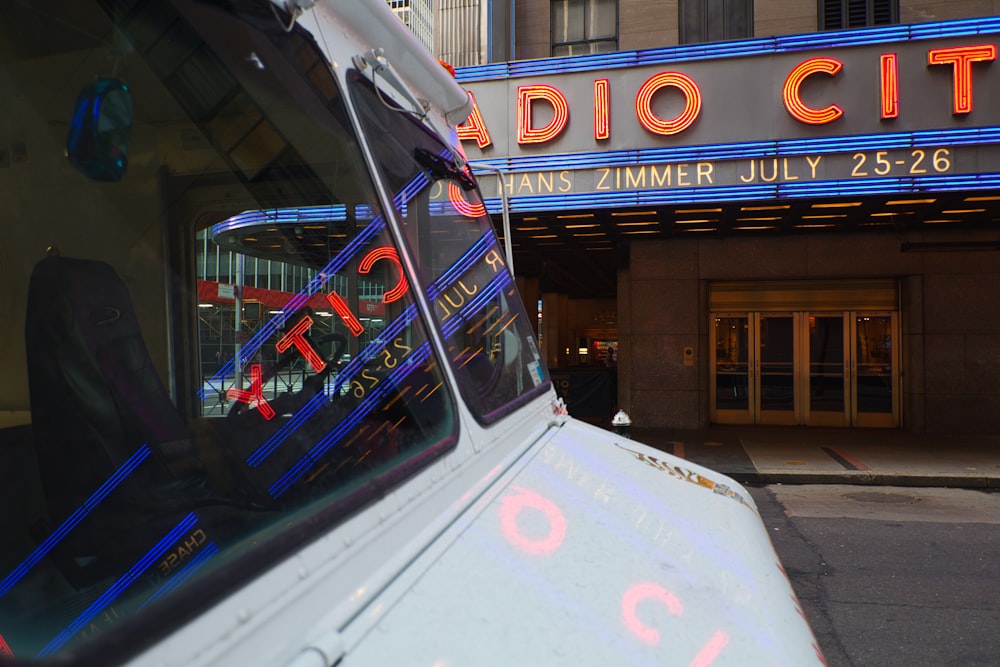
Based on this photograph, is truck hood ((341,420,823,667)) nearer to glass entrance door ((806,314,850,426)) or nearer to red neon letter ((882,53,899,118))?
red neon letter ((882,53,899,118))

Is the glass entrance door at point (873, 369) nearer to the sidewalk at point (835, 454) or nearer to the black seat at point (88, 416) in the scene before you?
the sidewalk at point (835, 454)

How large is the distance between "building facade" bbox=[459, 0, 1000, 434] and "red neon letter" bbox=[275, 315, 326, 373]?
711cm

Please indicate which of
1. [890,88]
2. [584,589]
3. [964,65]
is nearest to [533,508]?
[584,589]

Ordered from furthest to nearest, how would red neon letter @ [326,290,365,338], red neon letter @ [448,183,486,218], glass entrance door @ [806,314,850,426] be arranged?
glass entrance door @ [806,314,850,426] → red neon letter @ [448,183,486,218] → red neon letter @ [326,290,365,338]

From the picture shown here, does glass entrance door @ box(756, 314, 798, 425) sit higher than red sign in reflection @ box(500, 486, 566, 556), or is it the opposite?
red sign in reflection @ box(500, 486, 566, 556)

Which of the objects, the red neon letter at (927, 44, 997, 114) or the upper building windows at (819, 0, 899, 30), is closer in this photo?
the red neon letter at (927, 44, 997, 114)

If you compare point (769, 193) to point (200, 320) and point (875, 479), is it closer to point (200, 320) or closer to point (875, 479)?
point (875, 479)

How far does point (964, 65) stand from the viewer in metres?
8.90

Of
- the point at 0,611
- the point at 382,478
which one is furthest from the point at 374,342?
the point at 0,611

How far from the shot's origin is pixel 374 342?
1.75m

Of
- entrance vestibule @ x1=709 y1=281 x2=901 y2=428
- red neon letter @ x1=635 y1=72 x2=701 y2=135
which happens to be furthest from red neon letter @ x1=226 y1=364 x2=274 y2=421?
entrance vestibule @ x1=709 y1=281 x2=901 y2=428

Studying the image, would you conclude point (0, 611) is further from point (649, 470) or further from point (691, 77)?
point (691, 77)

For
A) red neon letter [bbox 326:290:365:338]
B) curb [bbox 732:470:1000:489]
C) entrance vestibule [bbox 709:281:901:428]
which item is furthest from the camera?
entrance vestibule [bbox 709:281:901:428]

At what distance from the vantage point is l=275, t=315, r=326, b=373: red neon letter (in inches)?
77.6
